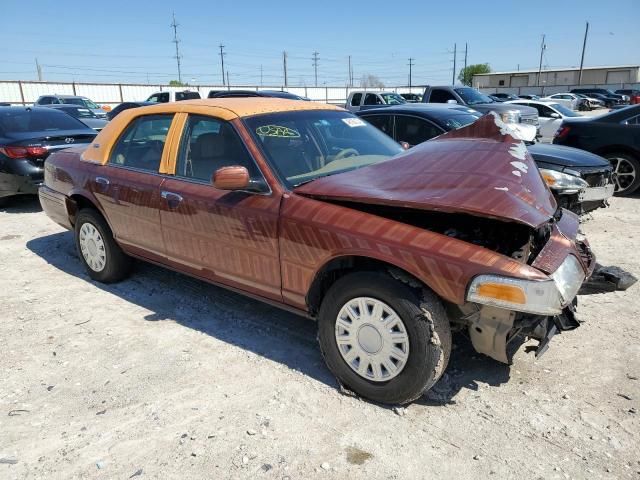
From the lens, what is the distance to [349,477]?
2.43 metres

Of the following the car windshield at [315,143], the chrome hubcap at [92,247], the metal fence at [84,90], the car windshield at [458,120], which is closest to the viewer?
the car windshield at [315,143]

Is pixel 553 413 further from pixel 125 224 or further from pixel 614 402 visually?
pixel 125 224

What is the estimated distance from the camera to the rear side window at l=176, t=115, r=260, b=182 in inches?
138

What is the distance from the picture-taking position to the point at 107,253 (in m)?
4.70

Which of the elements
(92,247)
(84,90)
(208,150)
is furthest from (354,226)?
(84,90)

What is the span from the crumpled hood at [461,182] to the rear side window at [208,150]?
604mm

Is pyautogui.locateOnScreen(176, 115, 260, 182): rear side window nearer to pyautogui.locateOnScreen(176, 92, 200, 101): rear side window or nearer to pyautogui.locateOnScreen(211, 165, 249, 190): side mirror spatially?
pyautogui.locateOnScreen(211, 165, 249, 190): side mirror

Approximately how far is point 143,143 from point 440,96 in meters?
11.8

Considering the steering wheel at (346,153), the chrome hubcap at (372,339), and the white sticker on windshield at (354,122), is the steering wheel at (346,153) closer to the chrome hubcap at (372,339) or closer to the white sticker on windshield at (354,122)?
the white sticker on windshield at (354,122)

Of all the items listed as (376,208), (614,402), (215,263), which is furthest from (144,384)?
(614,402)

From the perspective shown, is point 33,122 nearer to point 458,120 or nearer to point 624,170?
point 458,120

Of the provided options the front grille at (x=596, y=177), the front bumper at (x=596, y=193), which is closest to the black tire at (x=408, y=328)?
the front bumper at (x=596, y=193)

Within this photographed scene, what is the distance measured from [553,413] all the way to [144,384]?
2.46 m

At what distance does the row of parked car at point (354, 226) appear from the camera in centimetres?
261
